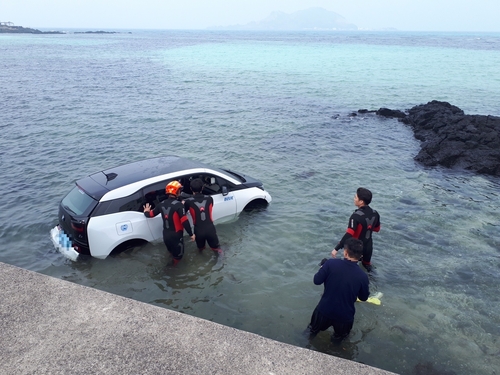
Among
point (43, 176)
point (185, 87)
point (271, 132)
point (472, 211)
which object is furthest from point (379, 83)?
point (43, 176)

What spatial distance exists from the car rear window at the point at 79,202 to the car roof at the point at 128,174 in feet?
0.36

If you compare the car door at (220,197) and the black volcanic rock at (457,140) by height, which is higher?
the car door at (220,197)

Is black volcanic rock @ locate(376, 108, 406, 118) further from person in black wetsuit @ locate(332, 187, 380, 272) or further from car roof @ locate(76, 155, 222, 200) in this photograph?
person in black wetsuit @ locate(332, 187, 380, 272)

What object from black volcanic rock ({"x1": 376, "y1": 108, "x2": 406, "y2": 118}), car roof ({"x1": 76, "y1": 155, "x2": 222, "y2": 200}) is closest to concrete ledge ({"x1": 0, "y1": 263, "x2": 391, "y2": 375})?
car roof ({"x1": 76, "y1": 155, "x2": 222, "y2": 200})

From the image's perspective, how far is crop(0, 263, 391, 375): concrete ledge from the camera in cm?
409

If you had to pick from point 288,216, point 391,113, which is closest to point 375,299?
point 288,216

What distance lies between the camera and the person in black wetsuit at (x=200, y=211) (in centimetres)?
786

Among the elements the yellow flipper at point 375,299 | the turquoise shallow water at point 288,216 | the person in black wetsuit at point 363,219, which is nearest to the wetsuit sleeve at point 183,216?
the turquoise shallow water at point 288,216

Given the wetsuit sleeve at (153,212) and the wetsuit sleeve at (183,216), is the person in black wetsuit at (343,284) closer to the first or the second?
the wetsuit sleeve at (183,216)

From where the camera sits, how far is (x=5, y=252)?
890 cm

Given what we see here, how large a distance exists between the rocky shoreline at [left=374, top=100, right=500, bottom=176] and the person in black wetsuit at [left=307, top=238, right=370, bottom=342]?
11343 mm

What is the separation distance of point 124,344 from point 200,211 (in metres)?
3.76

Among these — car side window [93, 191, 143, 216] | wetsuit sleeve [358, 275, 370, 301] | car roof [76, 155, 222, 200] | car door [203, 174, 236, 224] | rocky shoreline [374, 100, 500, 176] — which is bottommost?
rocky shoreline [374, 100, 500, 176]

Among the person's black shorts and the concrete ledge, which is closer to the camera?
the concrete ledge
